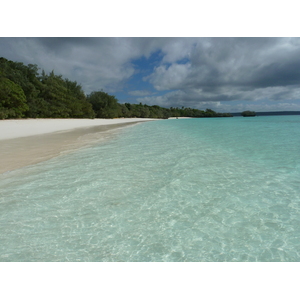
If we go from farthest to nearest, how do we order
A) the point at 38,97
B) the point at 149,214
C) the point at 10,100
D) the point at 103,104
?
the point at 103,104, the point at 38,97, the point at 10,100, the point at 149,214

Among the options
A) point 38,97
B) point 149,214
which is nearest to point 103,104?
point 38,97

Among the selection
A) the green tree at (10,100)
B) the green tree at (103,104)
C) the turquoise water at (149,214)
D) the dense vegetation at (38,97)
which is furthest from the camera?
the green tree at (103,104)

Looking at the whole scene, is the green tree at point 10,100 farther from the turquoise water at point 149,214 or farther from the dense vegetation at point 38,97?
the turquoise water at point 149,214

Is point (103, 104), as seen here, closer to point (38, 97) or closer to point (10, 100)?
point (38, 97)

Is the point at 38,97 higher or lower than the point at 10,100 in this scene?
higher

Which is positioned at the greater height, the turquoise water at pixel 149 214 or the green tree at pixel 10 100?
the green tree at pixel 10 100

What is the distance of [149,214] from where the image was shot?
10.8ft

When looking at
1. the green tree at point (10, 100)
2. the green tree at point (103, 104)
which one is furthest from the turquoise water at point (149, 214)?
the green tree at point (103, 104)

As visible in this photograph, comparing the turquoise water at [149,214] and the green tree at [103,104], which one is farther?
the green tree at [103,104]

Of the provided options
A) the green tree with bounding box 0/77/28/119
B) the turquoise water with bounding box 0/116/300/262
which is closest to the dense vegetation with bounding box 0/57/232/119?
the green tree with bounding box 0/77/28/119

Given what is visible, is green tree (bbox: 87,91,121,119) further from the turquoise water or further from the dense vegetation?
the turquoise water

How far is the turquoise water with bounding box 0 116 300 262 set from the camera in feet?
8.09

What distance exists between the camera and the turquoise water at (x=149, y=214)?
2.46m
